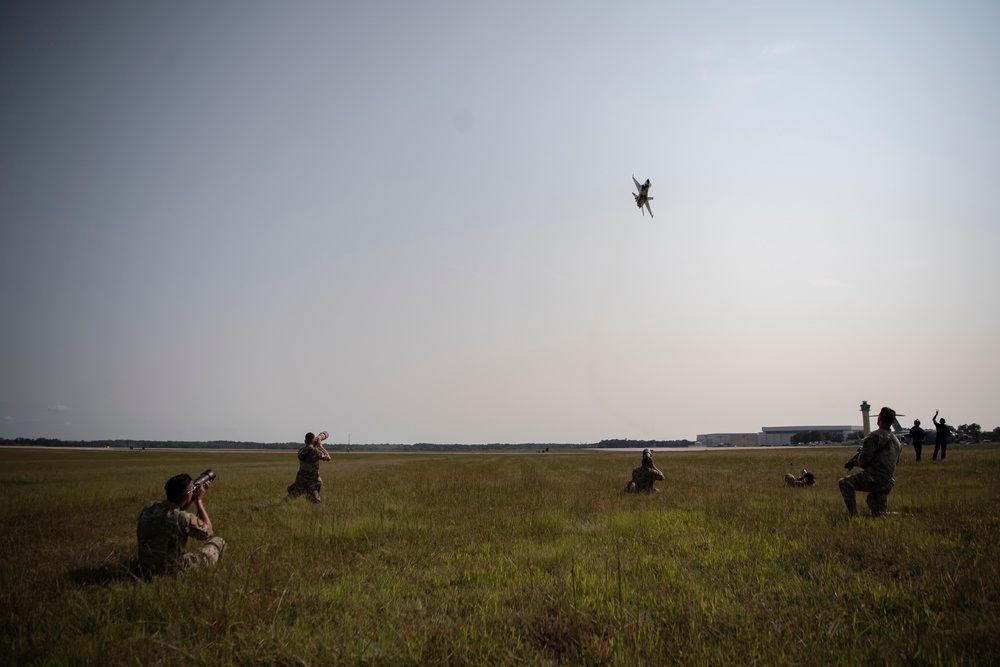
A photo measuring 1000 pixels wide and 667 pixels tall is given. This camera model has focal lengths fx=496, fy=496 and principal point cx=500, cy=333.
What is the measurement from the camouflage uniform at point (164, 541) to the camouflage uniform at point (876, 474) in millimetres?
11174

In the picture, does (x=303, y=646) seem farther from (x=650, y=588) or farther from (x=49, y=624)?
(x=650, y=588)

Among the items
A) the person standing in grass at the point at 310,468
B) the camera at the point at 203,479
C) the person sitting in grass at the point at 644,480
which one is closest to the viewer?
the camera at the point at 203,479

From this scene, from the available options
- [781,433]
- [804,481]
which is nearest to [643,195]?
[804,481]

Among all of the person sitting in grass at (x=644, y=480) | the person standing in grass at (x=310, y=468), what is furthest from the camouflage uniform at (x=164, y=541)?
the person sitting in grass at (x=644, y=480)

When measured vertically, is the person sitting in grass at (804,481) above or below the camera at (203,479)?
Answer: below

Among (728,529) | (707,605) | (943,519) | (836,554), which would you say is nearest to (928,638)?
(707,605)

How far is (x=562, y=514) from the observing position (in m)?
11.1

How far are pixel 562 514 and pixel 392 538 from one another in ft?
13.1

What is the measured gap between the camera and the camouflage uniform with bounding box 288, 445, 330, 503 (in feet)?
47.8

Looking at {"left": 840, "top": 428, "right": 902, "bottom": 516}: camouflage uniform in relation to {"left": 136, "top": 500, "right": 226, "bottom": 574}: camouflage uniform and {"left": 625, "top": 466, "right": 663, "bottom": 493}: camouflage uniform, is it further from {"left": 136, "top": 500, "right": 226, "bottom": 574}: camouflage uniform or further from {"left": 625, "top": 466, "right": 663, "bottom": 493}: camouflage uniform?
{"left": 136, "top": 500, "right": 226, "bottom": 574}: camouflage uniform

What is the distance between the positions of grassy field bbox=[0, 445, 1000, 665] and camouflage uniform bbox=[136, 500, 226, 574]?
1.40ft

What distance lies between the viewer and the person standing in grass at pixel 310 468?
47.7 feet

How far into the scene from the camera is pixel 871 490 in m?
9.80

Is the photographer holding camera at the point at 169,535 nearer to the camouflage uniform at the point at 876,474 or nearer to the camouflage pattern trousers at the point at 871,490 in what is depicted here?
the camouflage pattern trousers at the point at 871,490
